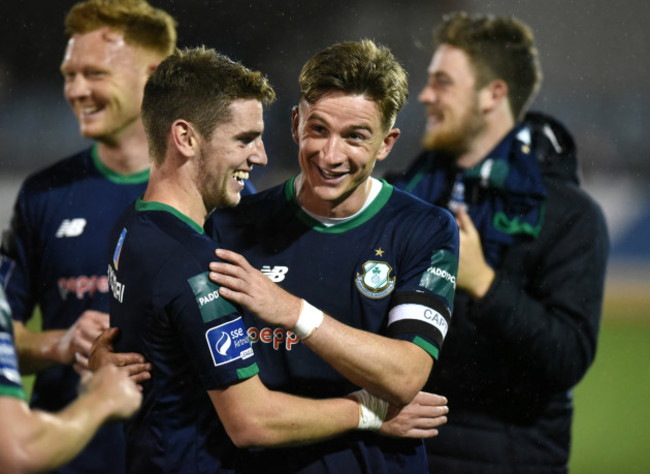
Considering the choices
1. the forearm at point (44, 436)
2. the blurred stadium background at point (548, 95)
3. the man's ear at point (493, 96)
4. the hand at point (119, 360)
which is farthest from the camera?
the blurred stadium background at point (548, 95)

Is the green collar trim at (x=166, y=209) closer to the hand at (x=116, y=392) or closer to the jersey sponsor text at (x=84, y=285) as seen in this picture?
the hand at (x=116, y=392)

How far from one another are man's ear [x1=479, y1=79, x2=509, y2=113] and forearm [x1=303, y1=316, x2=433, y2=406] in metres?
1.65

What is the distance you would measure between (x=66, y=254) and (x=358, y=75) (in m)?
1.31

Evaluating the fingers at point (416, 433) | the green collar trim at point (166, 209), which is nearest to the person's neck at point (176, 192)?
the green collar trim at point (166, 209)

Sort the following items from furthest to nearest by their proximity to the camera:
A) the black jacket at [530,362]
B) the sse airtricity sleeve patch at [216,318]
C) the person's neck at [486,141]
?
1. the person's neck at [486,141]
2. the black jacket at [530,362]
3. the sse airtricity sleeve patch at [216,318]

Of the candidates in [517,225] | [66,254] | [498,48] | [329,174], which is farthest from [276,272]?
[498,48]

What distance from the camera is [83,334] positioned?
2854mm

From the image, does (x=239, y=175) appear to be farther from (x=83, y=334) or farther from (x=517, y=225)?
(x=517, y=225)

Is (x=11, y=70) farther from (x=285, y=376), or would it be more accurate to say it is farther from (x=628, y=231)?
(x=628, y=231)

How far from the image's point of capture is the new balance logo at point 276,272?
2.50 m

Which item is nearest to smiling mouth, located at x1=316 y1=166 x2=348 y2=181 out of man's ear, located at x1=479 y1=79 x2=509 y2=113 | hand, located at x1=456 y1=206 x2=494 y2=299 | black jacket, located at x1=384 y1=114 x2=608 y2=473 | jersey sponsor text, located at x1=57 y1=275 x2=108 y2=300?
hand, located at x1=456 y1=206 x2=494 y2=299

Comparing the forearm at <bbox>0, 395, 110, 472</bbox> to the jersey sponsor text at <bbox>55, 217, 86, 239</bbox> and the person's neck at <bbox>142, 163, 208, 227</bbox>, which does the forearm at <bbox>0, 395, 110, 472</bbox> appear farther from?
the jersey sponsor text at <bbox>55, 217, 86, 239</bbox>

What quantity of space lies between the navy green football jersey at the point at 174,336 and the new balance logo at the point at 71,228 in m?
0.81

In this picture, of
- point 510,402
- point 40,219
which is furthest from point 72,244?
point 510,402
